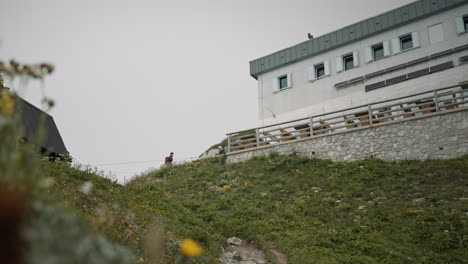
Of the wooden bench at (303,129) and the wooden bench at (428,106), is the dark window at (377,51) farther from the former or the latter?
the wooden bench at (303,129)

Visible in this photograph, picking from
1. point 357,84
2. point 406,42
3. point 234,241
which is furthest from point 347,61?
point 234,241

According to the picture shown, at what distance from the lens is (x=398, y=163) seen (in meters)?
20.2

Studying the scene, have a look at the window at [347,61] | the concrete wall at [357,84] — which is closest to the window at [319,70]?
the concrete wall at [357,84]

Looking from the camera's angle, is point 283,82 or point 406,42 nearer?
point 406,42

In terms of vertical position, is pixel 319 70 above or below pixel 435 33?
below

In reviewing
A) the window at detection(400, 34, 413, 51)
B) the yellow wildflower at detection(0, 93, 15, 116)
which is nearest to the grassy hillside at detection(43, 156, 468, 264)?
the yellow wildflower at detection(0, 93, 15, 116)

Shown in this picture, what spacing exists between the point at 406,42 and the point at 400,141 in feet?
33.6

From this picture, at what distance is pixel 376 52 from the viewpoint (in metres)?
29.2

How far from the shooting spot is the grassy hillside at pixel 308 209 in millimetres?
11219

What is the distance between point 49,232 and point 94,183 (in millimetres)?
13891

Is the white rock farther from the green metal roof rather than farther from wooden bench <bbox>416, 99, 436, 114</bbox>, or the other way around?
the green metal roof

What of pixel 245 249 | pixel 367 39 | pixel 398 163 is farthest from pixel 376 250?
pixel 367 39

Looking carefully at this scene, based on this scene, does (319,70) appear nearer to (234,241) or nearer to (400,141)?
(400,141)

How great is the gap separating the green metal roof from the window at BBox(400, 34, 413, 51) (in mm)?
959
